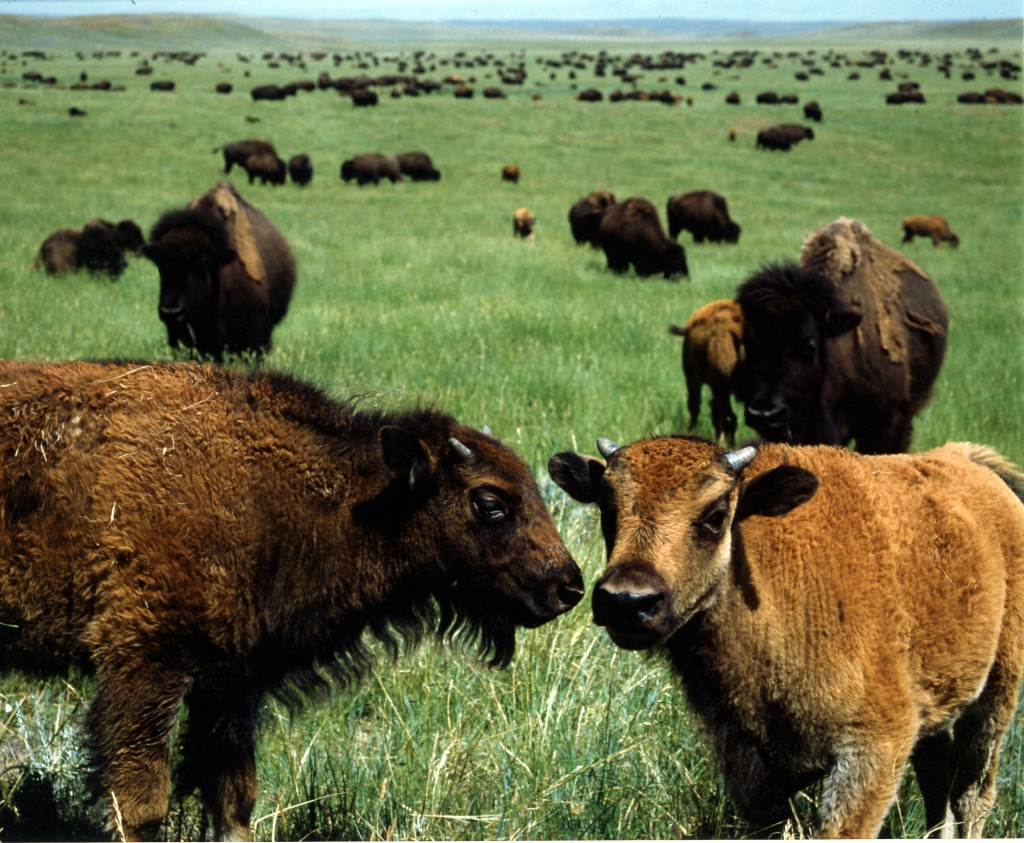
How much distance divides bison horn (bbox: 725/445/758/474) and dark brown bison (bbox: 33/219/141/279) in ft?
38.7

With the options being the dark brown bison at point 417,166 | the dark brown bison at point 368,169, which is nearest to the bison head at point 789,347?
the dark brown bison at point 368,169

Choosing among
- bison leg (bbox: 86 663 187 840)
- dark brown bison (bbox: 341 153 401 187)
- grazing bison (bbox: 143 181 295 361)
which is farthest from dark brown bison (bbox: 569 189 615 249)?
bison leg (bbox: 86 663 187 840)

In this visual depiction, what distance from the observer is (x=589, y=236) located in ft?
84.5

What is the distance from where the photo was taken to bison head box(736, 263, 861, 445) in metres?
7.62

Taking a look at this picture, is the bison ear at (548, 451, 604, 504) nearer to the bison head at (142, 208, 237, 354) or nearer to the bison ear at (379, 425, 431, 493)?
the bison ear at (379, 425, 431, 493)

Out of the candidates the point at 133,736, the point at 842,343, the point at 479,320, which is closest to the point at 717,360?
the point at 842,343

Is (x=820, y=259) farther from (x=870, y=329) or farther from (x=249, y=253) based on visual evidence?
(x=249, y=253)

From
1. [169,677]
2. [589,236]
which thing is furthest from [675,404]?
[589,236]

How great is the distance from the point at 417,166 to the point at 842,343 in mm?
32871

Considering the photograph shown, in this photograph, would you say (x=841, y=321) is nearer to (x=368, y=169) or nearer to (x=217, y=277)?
(x=217, y=277)

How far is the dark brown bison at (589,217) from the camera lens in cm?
2531

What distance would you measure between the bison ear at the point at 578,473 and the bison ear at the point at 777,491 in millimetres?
475

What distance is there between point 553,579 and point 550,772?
0.75m

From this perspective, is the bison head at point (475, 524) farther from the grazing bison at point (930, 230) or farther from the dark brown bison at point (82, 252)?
the grazing bison at point (930, 230)
